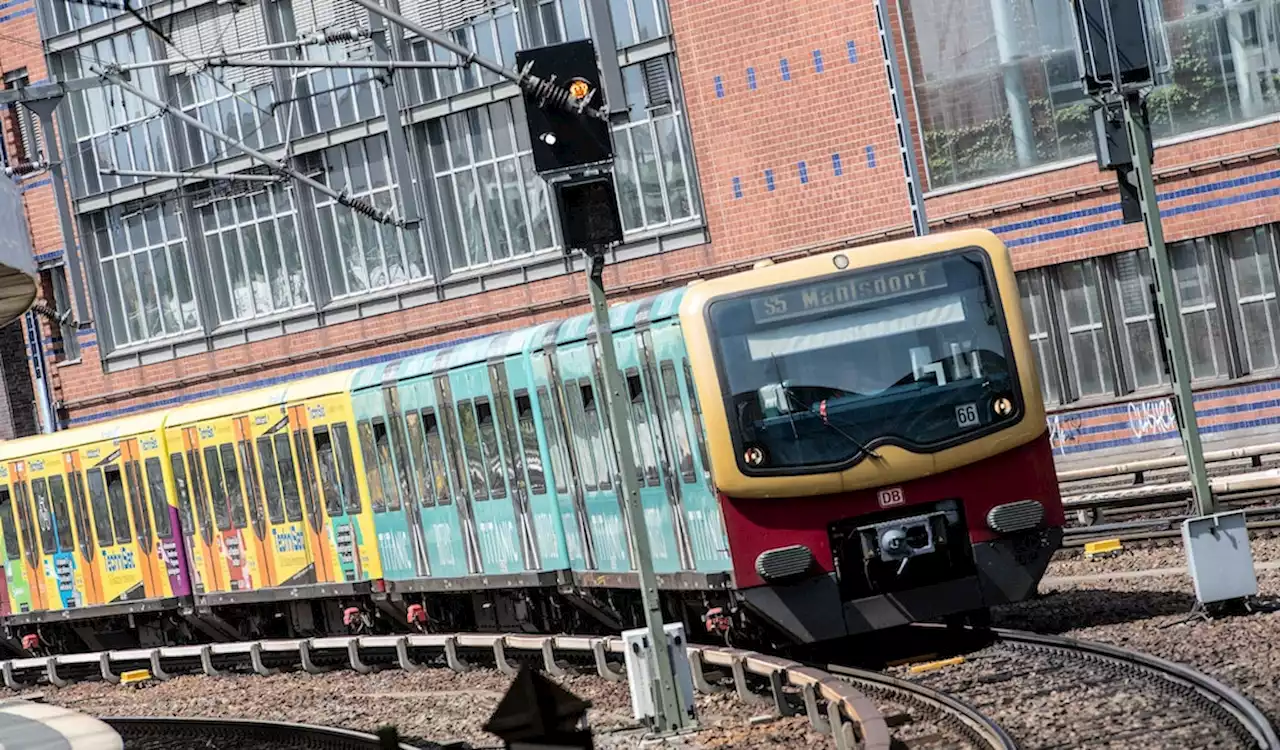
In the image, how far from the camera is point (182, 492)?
28.7 metres

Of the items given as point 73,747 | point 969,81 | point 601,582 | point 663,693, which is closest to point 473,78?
point 969,81

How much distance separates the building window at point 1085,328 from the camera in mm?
33500

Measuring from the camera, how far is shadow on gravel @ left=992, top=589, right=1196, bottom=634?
17109 mm

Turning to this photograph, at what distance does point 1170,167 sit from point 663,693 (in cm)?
1871

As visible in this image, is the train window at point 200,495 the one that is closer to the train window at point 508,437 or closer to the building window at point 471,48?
the train window at point 508,437

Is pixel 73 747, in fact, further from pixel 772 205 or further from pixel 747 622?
pixel 772 205

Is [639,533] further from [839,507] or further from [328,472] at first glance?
[328,472]

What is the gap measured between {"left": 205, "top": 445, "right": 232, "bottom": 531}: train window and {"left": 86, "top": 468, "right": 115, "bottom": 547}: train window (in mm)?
2497

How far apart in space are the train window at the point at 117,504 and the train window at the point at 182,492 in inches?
44.4

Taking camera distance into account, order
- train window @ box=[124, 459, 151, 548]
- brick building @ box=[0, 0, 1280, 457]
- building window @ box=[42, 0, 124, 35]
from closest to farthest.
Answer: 1. train window @ box=[124, 459, 151, 548]
2. brick building @ box=[0, 0, 1280, 457]
3. building window @ box=[42, 0, 124, 35]

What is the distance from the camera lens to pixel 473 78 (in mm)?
40000

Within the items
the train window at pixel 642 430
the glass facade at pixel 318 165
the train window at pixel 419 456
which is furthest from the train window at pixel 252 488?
the glass facade at pixel 318 165

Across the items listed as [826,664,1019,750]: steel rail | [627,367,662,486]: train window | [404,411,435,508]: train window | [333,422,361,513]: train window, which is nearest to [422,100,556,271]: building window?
[333,422,361,513]: train window

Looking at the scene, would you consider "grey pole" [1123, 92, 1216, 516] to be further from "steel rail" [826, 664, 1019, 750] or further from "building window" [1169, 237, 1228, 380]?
"building window" [1169, 237, 1228, 380]
